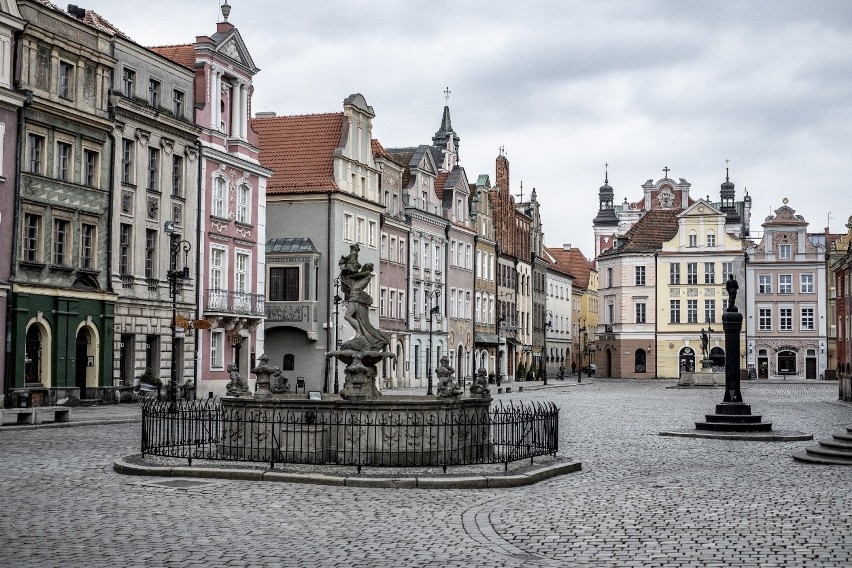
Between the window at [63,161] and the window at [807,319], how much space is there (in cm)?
7330

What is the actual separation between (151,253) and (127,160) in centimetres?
379

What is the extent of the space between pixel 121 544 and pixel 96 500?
11.5 ft

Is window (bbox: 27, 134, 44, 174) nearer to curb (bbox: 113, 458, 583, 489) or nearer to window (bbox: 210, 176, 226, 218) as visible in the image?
window (bbox: 210, 176, 226, 218)

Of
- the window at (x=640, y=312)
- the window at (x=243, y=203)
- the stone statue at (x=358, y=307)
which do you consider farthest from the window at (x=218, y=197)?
the window at (x=640, y=312)

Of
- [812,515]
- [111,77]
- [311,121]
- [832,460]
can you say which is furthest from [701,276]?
[812,515]

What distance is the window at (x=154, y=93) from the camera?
46.3 m

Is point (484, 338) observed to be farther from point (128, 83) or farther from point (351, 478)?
point (351, 478)

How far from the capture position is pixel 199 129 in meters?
49.2

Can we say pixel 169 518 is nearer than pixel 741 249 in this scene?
Yes

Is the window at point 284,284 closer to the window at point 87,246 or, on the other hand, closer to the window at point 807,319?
the window at point 87,246

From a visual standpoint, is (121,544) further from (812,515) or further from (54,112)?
(54,112)

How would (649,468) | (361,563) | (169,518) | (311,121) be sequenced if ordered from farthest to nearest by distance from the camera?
(311,121)
(649,468)
(169,518)
(361,563)

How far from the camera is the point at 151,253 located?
152 feet

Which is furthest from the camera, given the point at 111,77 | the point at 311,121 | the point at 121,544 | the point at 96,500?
the point at 311,121
